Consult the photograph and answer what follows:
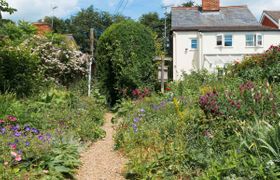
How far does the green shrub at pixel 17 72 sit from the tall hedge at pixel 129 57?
13.0 feet

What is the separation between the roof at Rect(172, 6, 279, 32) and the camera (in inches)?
1305

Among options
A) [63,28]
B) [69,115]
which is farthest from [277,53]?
[63,28]

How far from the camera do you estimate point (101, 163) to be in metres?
6.94

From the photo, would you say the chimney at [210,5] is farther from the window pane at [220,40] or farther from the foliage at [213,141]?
the foliage at [213,141]

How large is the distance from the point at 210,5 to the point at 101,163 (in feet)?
100

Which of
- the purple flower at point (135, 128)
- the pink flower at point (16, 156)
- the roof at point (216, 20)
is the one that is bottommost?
the pink flower at point (16, 156)

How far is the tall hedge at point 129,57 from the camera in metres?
15.5

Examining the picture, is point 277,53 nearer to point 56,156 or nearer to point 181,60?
point 56,156

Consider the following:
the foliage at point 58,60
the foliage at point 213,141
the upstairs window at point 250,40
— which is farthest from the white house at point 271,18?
the foliage at point 213,141

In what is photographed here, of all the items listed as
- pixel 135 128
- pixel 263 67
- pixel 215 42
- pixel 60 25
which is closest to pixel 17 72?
pixel 135 128

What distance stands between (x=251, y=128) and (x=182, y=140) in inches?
55.5

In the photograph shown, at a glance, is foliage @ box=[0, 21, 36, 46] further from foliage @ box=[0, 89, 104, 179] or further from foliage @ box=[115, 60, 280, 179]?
foliage @ box=[115, 60, 280, 179]

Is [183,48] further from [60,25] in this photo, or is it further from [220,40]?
[60,25]

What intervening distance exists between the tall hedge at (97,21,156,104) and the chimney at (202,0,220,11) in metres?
20.1
